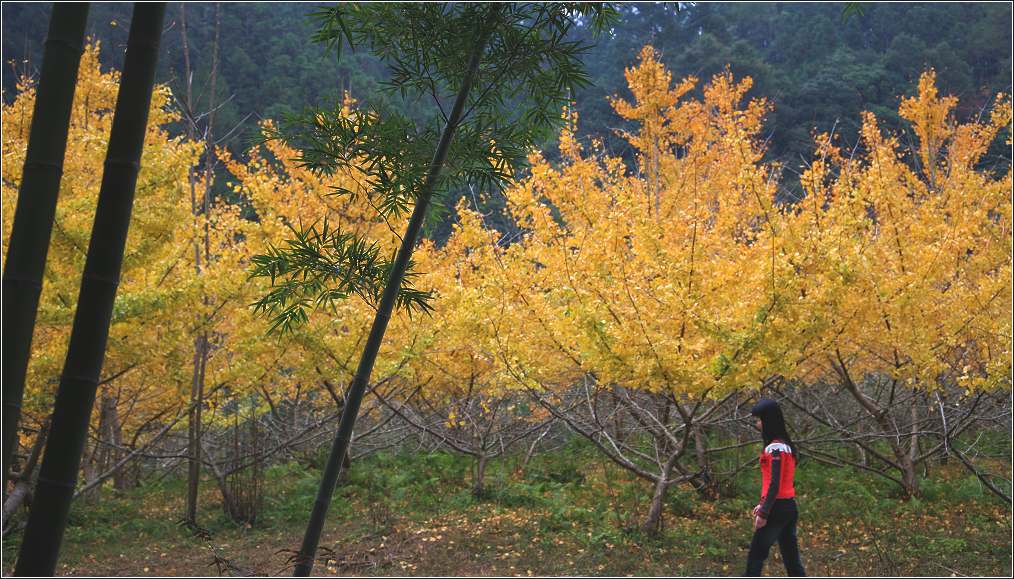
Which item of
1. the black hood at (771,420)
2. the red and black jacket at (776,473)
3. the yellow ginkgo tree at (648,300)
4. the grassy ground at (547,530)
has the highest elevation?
the yellow ginkgo tree at (648,300)

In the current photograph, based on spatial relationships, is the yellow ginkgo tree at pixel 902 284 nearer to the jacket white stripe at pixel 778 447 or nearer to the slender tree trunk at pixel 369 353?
the jacket white stripe at pixel 778 447

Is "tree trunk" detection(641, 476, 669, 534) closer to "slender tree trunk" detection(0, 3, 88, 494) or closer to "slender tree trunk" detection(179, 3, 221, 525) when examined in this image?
"slender tree trunk" detection(179, 3, 221, 525)

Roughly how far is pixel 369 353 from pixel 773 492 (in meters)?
2.78

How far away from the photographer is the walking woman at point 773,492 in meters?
4.31

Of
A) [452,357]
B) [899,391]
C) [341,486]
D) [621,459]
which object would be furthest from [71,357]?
[899,391]

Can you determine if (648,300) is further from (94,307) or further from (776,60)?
(776,60)

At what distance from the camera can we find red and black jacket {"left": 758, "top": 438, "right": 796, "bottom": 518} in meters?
4.30

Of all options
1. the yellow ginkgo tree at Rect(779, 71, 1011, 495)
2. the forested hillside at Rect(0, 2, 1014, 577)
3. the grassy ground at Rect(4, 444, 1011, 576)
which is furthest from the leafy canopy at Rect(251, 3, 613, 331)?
the yellow ginkgo tree at Rect(779, 71, 1011, 495)

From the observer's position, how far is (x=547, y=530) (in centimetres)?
770

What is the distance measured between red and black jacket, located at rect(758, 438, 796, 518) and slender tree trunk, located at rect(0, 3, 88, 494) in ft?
12.7

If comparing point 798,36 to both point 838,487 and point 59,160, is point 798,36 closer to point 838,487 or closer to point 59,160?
point 838,487

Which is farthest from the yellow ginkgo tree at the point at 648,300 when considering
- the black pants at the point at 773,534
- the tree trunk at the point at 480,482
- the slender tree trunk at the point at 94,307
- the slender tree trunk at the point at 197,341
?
the slender tree trunk at the point at 94,307

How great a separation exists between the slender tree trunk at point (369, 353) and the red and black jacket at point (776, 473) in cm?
267

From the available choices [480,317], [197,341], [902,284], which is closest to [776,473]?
[902,284]
